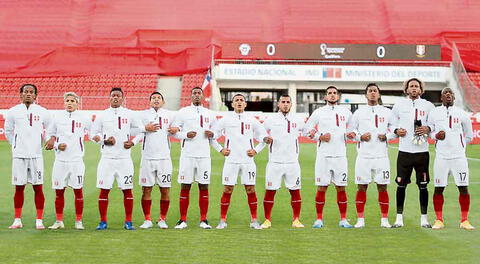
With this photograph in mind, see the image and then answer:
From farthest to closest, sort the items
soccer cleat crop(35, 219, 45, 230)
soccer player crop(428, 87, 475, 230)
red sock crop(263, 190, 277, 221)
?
red sock crop(263, 190, 277, 221) < soccer player crop(428, 87, 475, 230) < soccer cleat crop(35, 219, 45, 230)

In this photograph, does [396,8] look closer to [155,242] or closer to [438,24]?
[438,24]

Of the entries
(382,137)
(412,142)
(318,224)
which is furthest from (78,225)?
(412,142)

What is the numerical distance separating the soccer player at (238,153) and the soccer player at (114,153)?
1334 millimetres

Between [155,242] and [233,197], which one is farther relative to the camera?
[233,197]

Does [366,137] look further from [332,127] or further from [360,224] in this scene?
[360,224]

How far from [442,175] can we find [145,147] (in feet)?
14.2

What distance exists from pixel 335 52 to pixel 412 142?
33989mm

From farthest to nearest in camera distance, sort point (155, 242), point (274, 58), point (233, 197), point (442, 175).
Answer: point (274, 58)
point (233, 197)
point (442, 175)
point (155, 242)

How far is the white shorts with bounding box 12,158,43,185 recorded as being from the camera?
35.9 feet

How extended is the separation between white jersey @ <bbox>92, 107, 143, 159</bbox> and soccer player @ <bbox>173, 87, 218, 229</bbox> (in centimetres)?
77

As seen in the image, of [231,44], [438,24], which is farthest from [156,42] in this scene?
[438,24]

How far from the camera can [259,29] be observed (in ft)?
160

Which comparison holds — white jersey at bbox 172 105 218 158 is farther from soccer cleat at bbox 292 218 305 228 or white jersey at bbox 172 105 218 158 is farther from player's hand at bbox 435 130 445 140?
player's hand at bbox 435 130 445 140

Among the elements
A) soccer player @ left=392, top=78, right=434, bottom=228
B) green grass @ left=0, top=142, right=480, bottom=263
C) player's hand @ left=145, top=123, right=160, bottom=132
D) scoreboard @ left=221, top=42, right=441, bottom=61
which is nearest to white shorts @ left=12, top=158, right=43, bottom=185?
green grass @ left=0, top=142, right=480, bottom=263
